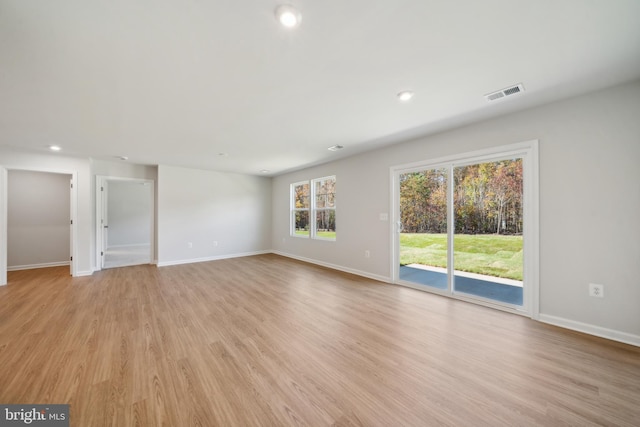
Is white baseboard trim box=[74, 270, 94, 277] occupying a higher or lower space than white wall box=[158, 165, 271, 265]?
lower

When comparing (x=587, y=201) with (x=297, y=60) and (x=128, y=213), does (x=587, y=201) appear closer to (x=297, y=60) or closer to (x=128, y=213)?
(x=297, y=60)

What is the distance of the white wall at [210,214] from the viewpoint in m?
5.52

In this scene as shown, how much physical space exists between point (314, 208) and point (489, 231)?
3.69m

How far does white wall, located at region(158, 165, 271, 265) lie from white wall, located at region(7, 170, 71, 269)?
→ 2.37 meters

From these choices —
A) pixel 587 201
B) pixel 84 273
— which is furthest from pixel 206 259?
pixel 587 201

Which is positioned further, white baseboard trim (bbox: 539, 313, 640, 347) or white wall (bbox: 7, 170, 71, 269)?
white wall (bbox: 7, 170, 71, 269)

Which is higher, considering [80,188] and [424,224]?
[80,188]

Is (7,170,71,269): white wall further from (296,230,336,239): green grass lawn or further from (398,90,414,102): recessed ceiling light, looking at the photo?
(398,90,414,102): recessed ceiling light

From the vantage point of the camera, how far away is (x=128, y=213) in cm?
859

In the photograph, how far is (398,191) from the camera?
4.00m

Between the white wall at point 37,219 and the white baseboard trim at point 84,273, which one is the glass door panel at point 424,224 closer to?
the white baseboard trim at point 84,273

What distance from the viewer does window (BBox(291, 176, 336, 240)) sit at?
212 inches

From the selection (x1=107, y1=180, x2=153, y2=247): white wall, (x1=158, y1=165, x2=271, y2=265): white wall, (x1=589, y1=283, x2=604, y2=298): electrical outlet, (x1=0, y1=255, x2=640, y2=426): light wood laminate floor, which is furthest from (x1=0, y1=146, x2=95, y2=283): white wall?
(x1=589, y1=283, x2=604, y2=298): electrical outlet

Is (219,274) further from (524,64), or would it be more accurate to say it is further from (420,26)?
(524,64)
